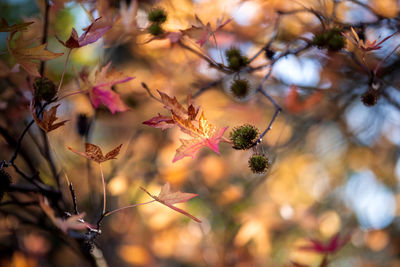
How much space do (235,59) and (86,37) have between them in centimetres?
40

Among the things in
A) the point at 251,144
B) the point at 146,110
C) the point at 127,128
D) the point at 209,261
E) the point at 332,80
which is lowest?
the point at 209,261

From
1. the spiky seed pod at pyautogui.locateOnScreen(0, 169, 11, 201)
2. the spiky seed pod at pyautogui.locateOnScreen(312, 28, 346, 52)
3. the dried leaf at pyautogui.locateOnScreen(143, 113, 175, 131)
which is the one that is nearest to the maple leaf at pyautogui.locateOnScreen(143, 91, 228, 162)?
the dried leaf at pyautogui.locateOnScreen(143, 113, 175, 131)

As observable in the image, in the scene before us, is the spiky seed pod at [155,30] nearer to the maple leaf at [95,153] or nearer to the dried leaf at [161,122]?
the dried leaf at [161,122]

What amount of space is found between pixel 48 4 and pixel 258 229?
136cm

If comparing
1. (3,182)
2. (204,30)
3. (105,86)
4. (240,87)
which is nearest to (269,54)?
(240,87)

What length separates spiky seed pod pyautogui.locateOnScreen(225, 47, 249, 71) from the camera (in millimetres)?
873

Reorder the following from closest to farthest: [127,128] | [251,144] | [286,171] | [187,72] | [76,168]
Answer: [251,144], [187,72], [76,168], [127,128], [286,171]

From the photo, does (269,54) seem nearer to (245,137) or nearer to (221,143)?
(245,137)

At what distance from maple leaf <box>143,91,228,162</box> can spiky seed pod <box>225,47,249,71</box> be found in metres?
0.25

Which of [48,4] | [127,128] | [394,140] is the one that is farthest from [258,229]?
[48,4]

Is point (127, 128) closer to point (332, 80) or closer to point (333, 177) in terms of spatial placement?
point (332, 80)

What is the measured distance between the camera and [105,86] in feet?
2.57

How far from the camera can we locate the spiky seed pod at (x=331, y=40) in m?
0.85

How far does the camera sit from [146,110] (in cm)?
177
